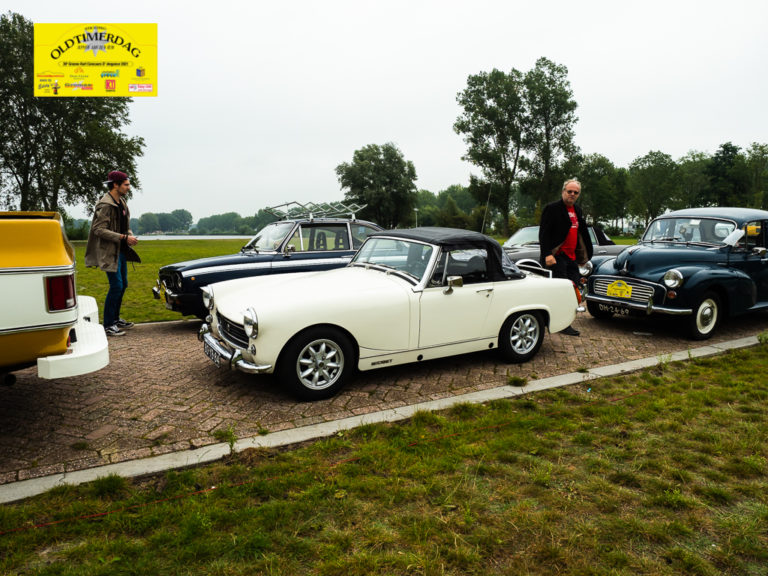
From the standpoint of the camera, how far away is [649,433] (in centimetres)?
377

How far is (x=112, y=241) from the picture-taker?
6.85 metres

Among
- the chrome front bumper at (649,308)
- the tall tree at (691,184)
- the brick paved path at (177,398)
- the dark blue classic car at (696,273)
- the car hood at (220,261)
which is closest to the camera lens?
the brick paved path at (177,398)

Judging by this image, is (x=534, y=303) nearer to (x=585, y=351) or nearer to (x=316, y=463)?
(x=585, y=351)

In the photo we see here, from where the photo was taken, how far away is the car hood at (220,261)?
7354mm

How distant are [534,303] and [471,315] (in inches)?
36.1

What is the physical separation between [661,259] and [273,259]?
5.74m

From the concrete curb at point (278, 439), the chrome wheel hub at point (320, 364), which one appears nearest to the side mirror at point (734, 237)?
the concrete curb at point (278, 439)

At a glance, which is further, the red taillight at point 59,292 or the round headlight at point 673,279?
the round headlight at point 673,279

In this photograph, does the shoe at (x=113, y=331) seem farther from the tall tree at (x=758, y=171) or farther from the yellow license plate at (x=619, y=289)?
the tall tree at (x=758, y=171)

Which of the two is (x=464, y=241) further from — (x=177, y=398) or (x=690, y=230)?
(x=690, y=230)

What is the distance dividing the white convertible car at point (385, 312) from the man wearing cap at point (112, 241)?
2.33 metres

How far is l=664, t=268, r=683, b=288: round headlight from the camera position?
659 cm

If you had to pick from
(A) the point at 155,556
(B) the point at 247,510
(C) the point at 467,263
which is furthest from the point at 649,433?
(A) the point at 155,556

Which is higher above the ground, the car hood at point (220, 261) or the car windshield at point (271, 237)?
the car windshield at point (271, 237)
